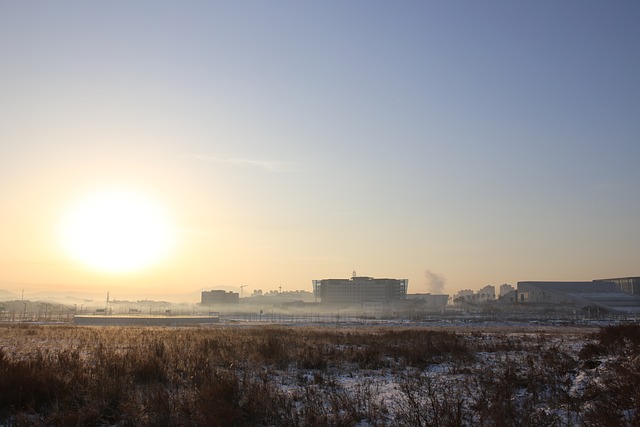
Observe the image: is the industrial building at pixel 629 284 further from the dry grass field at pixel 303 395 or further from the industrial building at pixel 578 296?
the dry grass field at pixel 303 395

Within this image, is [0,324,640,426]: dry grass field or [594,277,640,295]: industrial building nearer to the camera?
[0,324,640,426]: dry grass field

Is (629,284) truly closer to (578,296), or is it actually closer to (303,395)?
(578,296)

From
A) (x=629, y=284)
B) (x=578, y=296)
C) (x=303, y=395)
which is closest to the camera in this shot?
(x=303, y=395)

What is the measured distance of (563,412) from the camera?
9.47 m

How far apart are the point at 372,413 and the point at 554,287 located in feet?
573

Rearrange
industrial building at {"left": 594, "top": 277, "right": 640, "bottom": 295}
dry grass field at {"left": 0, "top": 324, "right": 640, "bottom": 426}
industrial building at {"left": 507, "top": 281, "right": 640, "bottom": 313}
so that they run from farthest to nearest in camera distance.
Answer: industrial building at {"left": 594, "top": 277, "right": 640, "bottom": 295} < industrial building at {"left": 507, "top": 281, "right": 640, "bottom": 313} < dry grass field at {"left": 0, "top": 324, "right": 640, "bottom": 426}

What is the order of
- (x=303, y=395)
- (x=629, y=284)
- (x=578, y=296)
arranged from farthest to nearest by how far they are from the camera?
(x=629, y=284)
(x=578, y=296)
(x=303, y=395)

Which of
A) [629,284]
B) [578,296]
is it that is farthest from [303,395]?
[629,284]

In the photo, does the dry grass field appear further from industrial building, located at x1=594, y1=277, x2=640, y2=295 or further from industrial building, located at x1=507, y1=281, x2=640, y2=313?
industrial building, located at x1=594, y1=277, x2=640, y2=295

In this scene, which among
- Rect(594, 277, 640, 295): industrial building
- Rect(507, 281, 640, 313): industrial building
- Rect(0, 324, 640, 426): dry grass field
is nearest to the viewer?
Rect(0, 324, 640, 426): dry grass field

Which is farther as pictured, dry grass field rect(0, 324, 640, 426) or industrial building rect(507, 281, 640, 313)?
industrial building rect(507, 281, 640, 313)

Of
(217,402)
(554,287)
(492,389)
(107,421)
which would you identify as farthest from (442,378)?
(554,287)

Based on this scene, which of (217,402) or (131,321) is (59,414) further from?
(131,321)

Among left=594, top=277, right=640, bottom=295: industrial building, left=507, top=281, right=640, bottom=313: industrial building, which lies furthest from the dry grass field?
left=594, top=277, right=640, bottom=295: industrial building
